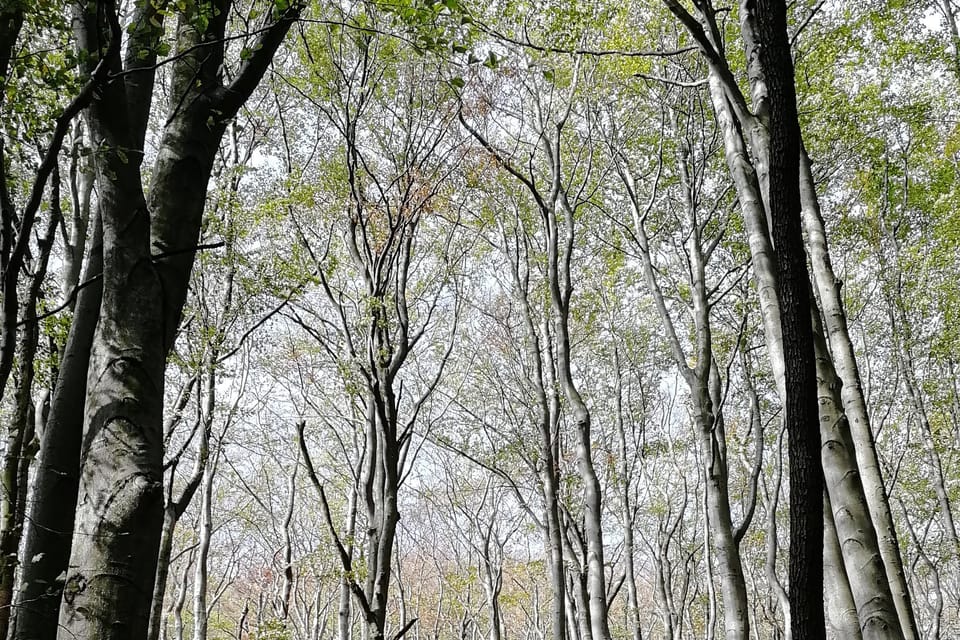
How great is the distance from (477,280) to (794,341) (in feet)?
39.6

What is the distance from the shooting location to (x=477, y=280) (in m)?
13.4

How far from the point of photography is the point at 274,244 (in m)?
10.0

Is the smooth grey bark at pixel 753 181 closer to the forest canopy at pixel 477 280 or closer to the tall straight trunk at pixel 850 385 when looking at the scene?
the forest canopy at pixel 477 280

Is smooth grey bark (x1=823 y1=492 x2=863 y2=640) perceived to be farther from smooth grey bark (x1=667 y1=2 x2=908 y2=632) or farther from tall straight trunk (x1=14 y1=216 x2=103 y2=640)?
tall straight trunk (x1=14 y1=216 x2=103 y2=640)

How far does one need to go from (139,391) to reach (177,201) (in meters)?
0.85

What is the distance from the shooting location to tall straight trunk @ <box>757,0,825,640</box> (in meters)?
1.30

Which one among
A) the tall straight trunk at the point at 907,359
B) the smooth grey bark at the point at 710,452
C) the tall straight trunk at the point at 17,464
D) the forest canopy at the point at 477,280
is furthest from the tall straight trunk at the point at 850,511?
the tall straight trunk at the point at 907,359

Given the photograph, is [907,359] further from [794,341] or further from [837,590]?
[794,341]

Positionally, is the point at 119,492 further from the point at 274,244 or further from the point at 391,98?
the point at 274,244

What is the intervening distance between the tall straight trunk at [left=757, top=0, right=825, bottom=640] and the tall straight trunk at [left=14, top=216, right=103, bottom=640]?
2.39 m

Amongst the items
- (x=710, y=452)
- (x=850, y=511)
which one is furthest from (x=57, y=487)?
(x=710, y=452)

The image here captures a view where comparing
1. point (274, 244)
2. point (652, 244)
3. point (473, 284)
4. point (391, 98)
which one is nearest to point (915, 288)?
point (652, 244)

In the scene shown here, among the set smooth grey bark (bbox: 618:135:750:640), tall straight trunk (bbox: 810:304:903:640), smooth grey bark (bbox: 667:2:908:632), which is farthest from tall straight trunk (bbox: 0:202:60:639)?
smooth grey bark (bbox: 618:135:750:640)

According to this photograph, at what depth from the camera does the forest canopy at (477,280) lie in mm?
2195
